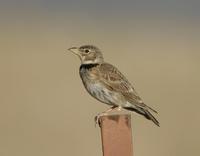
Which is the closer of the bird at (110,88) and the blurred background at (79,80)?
the bird at (110,88)

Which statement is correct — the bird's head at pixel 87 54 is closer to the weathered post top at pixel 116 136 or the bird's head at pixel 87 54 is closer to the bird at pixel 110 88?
the bird at pixel 110 88

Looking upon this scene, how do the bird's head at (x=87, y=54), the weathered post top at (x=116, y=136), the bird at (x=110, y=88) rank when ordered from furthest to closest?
1. the bird's head at (x=87, y=54)
2. the bird at (x=110, y=88)
3. the weathered post top at (x=116, y=136)

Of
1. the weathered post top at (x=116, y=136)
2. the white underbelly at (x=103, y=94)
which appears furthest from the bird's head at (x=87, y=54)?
the weathered post top at (x=116, y=136)

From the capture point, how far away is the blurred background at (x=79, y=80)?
34.0 feet

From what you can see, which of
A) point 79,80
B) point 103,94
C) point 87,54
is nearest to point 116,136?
point 103,94

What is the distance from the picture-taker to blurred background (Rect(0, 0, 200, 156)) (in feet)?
34.0

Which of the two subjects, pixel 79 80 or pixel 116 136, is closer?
pixel 116 136

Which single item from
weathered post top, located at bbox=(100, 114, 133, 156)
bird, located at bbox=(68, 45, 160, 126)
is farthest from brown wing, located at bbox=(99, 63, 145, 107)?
weathered post top, located at bbox=(100, 114, 133, 156)

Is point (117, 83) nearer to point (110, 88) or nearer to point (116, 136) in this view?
point (110, 88)

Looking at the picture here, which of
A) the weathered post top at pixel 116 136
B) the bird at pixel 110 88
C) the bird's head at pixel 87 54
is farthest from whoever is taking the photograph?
the bird's head at pixel 87 54

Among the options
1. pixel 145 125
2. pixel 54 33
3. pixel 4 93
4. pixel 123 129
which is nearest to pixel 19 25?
pixel 54 33

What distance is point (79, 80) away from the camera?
1140 centimetres

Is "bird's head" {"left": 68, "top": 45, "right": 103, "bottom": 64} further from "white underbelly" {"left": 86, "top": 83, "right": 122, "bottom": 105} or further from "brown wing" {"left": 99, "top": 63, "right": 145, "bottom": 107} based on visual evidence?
"white underbelly" {"left": 86, "top": 83, "right": 122, "bottom": 105}

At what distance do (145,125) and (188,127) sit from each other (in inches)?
17.2
